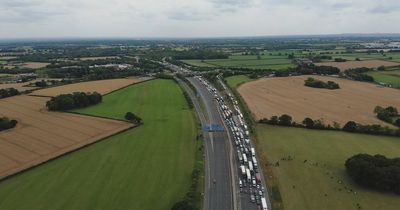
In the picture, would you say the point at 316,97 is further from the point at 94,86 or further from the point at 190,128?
the point at 94,86

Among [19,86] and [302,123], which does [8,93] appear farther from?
[302,123]

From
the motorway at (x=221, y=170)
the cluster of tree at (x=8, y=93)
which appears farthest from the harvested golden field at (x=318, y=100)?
the cluster of tree at (x=8, y=93)

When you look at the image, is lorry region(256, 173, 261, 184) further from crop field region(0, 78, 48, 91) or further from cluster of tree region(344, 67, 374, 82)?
cluster of tree region(344, 67, 374, 82)

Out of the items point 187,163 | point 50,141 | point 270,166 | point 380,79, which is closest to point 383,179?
point 270,166

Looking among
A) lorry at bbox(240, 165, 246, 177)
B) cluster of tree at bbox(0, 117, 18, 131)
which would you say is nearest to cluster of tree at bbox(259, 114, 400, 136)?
lorry at bbox(240, 165, 246, 177)

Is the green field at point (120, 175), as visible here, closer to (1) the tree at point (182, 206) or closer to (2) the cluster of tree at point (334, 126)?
(1) the tree at point (182, 206)

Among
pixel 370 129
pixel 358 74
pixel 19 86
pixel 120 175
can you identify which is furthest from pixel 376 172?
pixel 19 86

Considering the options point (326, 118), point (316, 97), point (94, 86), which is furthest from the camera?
point (94, 86)
